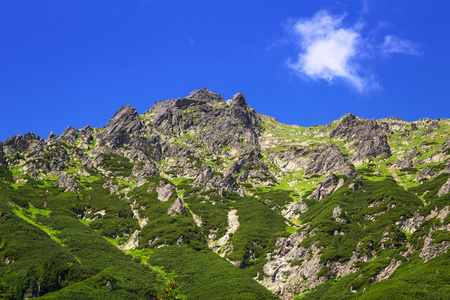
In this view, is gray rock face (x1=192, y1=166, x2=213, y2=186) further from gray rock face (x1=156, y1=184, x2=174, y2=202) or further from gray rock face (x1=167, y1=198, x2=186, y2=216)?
gray rock face (x1=167, y1=198, x2=186, y2=216)

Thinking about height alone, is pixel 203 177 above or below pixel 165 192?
above

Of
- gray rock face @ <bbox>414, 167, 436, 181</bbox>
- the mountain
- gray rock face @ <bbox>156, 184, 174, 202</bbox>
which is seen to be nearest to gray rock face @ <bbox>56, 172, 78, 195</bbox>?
the mountain

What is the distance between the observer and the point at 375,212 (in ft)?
379

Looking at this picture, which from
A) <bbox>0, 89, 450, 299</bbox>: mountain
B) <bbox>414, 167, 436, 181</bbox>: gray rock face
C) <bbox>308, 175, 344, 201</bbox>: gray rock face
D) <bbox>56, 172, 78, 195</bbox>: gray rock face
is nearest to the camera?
<bbox>0, 89, 450, 299</bbox>: mountain

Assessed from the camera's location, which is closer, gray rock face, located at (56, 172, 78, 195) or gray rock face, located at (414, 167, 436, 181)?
gray rock face, located at (56, 172, 78, 195)

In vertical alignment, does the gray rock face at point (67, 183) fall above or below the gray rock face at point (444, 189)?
above

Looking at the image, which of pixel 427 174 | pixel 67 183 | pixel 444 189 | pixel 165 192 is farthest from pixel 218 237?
pixel 427 174

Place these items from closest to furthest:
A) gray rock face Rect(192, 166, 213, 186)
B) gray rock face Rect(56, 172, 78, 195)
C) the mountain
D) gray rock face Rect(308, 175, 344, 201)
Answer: the mountain < gray rock face Rect(56, 172, 78, 195) < gray rock face Rect(308, 175, 344, 201) < gray rock face Rect(192, 166, 213, 186)

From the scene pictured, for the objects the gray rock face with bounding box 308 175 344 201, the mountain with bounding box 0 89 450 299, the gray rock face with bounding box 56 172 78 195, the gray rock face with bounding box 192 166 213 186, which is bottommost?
the mountain with bounding box 0 89 450 299

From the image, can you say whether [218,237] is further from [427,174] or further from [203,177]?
[427,174]

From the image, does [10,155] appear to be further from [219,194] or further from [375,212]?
[375,212]

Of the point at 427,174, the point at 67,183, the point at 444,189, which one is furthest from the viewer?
the point at 427,174

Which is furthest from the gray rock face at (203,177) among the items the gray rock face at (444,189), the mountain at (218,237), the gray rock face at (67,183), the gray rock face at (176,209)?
the gray rock face at (444,189)

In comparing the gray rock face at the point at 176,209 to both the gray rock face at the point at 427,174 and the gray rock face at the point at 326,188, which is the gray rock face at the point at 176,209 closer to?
the gray rock face at the point at 326,188
